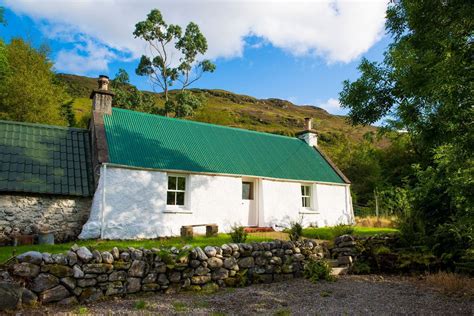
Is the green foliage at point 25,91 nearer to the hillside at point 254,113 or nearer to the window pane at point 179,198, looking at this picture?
the hillside at point 254,113

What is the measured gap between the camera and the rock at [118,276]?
282 inches

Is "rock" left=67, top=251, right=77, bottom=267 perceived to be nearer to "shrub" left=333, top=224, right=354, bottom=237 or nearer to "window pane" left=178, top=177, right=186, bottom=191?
"window pane" left=178, top=177, right=186, bottom=191

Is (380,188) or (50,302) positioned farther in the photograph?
(380,188)

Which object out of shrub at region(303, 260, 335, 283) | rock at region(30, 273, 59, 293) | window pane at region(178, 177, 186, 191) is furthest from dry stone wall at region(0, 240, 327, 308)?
window pane at region(178, 177, 186, 191)

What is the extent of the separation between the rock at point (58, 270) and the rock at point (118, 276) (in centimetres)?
79

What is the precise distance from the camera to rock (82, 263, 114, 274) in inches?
274

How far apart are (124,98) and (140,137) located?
16.1 meters

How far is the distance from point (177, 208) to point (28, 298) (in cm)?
879

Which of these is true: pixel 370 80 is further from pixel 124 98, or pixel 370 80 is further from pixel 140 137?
pixel 124 98

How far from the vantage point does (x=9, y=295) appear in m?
6.05

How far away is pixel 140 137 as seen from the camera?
Result: 15.8 meters

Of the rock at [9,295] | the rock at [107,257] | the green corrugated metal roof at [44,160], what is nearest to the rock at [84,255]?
the rock at [107,257]

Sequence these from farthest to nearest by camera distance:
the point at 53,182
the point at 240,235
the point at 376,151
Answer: the point at 376,151, the point at 53,182, the point at 240,235

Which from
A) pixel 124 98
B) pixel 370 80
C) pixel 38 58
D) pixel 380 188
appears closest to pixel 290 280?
pixel 370 80
